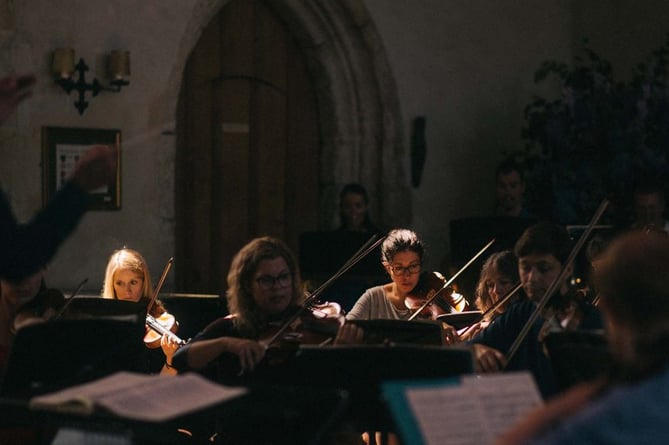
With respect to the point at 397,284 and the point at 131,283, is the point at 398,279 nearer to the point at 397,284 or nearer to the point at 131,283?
the point at 397,284

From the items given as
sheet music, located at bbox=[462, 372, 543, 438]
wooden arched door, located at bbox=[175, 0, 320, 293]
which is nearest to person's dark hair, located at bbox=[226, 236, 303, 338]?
sheet music, located at bbox=[462, 372, 543, 438]

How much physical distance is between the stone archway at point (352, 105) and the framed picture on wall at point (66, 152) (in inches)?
59.3

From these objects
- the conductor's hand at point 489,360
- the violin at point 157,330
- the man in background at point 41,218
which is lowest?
the violin at point 157,330

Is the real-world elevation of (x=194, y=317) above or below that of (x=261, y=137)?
below

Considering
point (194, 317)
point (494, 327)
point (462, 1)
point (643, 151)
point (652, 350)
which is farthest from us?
point (462, 1)

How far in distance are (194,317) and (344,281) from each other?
3.07 feet

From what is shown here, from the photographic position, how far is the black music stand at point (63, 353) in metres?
2.90

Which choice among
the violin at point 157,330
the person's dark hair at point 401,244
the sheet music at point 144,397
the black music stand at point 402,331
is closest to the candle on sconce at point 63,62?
the violin at point 157,330

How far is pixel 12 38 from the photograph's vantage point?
18.5 ft

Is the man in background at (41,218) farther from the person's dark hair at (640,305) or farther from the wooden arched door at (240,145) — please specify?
the wooden arched door at (240,145)

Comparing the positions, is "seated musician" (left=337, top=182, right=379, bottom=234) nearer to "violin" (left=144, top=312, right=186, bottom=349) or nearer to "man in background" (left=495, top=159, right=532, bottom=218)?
"man in background" (left=495, top=159, right=532, bottom=218)

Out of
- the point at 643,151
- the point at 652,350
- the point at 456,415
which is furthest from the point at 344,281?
the point at 652,350

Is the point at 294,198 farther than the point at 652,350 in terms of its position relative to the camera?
Yes

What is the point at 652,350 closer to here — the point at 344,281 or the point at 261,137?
the point at 344,281
